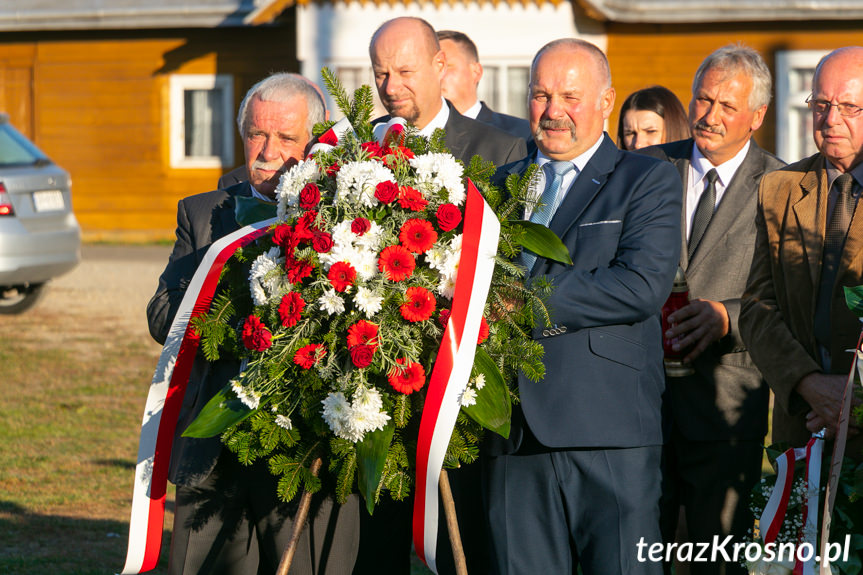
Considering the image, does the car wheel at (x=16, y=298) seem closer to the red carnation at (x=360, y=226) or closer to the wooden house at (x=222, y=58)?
the wooden house at (x=222, y=58)

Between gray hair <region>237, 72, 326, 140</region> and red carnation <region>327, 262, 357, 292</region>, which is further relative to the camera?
gray hair <region>237, 72, 326, 140</region>

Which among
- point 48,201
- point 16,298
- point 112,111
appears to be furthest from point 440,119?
point 112,111

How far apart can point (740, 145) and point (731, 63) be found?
32 centimetres

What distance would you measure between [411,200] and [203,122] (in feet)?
54.6

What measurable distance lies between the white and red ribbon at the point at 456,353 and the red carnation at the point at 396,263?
137 millimetres

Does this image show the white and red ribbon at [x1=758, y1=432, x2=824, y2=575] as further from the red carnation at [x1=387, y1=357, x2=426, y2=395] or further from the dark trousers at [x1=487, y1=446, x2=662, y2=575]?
the red carnation at [x1=387, y1=357, x2=426, y2=395]

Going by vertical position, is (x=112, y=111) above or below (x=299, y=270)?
above

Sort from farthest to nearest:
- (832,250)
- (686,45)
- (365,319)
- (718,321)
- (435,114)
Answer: (686,45) → (435,114) → (718,321) → (832,250) → (365,319)

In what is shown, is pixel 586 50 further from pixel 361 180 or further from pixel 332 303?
pixel 332 303

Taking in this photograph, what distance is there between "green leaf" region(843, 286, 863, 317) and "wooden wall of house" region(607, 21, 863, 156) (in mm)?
13847

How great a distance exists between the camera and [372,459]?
2986mm

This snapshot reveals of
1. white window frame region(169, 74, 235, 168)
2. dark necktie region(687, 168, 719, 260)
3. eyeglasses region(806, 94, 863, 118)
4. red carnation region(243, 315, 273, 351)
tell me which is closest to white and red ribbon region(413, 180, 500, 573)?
red carnation region(243, 315, 273, 351)

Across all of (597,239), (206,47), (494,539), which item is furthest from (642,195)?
(206,47)

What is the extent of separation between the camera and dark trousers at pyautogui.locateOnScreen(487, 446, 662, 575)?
10.9 feet
